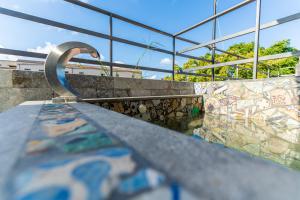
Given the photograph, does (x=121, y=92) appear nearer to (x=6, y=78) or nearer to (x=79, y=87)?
(x=79, y=87)

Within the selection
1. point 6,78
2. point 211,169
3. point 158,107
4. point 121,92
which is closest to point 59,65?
point 6,78

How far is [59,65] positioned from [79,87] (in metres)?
0.45

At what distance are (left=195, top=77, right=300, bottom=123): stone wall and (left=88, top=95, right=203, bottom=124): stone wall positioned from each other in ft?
1.19

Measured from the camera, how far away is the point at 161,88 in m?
2.63

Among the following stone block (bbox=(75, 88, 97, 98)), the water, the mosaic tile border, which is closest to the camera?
the mosaic tile border

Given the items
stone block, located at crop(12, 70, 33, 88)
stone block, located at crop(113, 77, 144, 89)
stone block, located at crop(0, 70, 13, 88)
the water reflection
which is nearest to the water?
the water reflection

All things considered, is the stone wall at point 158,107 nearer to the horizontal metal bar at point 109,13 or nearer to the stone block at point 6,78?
the stone block at point 6,78

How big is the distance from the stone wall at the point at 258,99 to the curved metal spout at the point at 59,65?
7.72 ft

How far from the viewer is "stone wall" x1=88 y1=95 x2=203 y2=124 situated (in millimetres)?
1791

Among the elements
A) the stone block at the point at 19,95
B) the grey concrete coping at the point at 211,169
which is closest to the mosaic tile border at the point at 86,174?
the grey concrete coping at the point at 211,169

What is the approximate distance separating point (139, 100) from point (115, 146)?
1.67m

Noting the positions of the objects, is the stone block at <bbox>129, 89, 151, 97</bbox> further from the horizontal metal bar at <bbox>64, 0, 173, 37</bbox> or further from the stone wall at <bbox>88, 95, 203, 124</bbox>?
the horizontal metal bar at <bbox>64, 0, 173, 37</bbox>

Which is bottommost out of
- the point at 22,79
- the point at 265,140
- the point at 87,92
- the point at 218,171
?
the point at 265,140

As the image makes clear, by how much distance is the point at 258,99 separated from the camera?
6.91 ft
